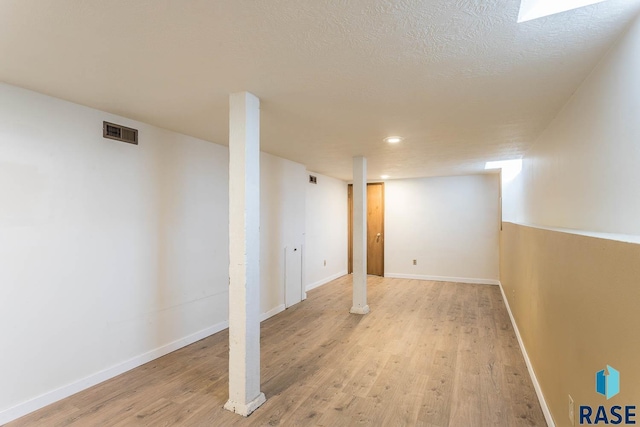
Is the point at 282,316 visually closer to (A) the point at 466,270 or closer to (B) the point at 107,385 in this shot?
(B) the point at 107,385

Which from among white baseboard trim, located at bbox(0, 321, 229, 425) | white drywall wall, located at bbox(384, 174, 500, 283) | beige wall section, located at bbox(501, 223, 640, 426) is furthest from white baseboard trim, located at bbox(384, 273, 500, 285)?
white baseboard trim, located at bbox(0, 321, 229, 425)

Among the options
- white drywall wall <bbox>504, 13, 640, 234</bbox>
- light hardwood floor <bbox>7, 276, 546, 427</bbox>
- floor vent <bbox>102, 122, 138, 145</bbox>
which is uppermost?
floor vent <bbox>102, 122, 138, 145</bbox>

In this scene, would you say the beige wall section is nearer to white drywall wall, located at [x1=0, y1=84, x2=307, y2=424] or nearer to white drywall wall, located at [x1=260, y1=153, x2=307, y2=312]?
white drywall wall, located at [x1=260, y1=153, x2=307, y2=312]

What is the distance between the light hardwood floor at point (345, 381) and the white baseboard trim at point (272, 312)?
12 cm

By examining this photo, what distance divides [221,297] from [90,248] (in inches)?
63.2

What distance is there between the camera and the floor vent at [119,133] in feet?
8.87

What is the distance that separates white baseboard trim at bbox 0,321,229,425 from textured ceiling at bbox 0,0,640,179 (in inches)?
85.9

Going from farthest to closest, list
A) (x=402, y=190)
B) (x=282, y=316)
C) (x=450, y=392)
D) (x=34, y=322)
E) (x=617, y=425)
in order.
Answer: (x=402, y=190)
(x=282, y=316)
(x=450, y=392)
(x=34, y=322)
(x=617, y=425)

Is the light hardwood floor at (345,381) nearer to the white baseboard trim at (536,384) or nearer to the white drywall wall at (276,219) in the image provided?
the white baseboard trim at (536,384)

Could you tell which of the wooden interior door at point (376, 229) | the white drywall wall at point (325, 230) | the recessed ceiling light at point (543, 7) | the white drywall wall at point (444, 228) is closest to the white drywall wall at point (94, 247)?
the white drywall wall at point (325, 230)

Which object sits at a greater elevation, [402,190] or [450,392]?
[402,190]

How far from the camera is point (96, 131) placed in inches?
105

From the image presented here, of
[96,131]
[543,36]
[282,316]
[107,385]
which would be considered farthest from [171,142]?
[543,36]

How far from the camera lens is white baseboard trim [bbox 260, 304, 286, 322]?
432 centimetres
